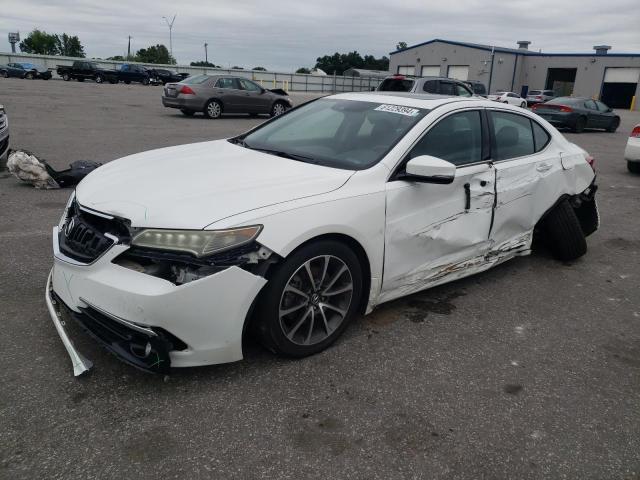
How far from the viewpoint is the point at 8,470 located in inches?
84.2

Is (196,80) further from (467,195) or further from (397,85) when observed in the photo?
(467,195)

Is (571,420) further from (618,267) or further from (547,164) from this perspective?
(618,267)

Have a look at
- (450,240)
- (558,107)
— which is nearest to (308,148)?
(450,240)

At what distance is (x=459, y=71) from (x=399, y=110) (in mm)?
53982

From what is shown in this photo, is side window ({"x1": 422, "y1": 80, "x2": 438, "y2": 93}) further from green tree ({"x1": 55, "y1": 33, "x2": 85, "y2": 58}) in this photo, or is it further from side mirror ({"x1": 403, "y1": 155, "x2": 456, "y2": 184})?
green tree ({"x1": 55, "y1": 33, "x2": 85, "y2": 58})

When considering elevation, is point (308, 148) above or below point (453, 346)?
above

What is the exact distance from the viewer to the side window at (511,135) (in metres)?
4.14

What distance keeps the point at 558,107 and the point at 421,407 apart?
1918 centimetres

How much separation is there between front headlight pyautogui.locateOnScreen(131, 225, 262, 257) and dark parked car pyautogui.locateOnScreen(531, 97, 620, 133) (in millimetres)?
18752

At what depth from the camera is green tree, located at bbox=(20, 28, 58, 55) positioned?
335ft

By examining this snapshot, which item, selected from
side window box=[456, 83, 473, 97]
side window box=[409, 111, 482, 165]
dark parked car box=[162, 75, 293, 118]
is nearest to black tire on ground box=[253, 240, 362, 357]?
side window box=[409, 111, 482, 165]

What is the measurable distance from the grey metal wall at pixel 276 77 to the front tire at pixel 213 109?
1163 inches

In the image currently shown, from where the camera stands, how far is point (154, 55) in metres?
99.6

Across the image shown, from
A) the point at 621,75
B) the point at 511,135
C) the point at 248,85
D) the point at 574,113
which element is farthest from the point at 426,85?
the point at 621,75
